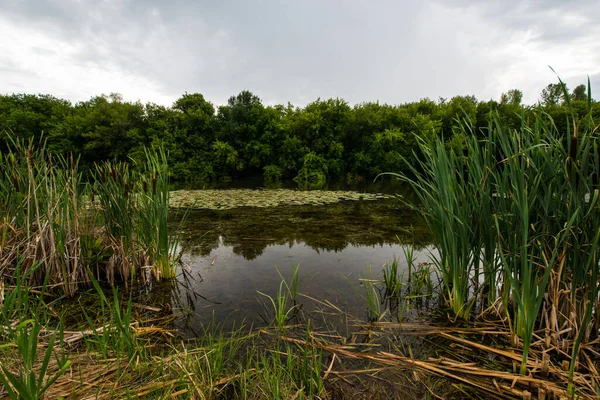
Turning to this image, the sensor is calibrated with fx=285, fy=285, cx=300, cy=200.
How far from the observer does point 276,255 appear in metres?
3.95

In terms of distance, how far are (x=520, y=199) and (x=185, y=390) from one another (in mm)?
1926

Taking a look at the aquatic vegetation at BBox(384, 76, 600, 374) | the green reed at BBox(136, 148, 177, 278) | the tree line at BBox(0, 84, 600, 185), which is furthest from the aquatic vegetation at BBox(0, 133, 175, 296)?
the tree line at BBox(0, 84, 600, 185)

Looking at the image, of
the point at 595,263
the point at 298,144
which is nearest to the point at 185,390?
the point at 595,263

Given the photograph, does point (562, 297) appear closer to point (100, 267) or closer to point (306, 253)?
point (306, 253)

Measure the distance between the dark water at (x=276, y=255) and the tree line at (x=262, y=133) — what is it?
506 inches

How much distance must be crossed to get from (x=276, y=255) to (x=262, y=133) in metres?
18.5

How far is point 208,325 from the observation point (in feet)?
7.03

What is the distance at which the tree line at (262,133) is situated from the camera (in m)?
19.8

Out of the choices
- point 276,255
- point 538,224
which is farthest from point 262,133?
point 538,224

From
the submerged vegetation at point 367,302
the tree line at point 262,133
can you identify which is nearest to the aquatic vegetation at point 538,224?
the submerged vegetation at point 367,302

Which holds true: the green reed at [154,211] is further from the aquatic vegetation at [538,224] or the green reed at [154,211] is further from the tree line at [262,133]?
the tree line at [262,133]

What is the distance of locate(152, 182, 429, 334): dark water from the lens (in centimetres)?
252

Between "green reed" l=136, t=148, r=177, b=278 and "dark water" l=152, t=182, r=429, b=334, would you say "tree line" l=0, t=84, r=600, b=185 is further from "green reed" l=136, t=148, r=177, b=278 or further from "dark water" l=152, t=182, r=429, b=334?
"green reed" l=136, t=148, r=177, b=278

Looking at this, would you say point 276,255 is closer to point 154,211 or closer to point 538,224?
point 154,211
